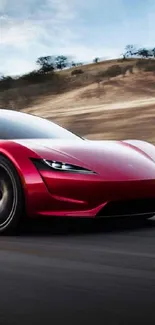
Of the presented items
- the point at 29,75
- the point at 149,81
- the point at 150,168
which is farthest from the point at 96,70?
the point at 150,168

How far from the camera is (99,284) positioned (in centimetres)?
460

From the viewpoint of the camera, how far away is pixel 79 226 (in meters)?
7.37

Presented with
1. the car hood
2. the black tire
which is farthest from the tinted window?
the black tire

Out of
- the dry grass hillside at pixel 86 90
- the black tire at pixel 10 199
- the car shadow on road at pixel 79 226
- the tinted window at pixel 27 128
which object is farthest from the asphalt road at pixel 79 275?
the dry grass hillside at pixel 86 90

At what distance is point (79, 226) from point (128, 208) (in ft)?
2.09

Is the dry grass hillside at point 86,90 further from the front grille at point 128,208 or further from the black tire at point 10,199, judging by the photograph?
the black tire at point 10,199

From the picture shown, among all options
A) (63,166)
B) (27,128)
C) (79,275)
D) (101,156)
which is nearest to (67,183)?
(63,166)

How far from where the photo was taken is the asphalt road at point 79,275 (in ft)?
12.7

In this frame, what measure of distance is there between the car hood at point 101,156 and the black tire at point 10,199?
10.8 inches

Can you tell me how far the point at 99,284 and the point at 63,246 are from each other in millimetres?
1600

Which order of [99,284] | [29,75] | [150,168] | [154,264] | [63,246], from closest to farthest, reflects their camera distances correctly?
1. [99,284]
2. [154,264]
3. [63,246]
4. [150,168]
5. [29,75]

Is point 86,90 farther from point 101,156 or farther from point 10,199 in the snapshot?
point 10,199

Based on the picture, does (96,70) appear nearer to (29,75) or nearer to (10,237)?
(29,75)

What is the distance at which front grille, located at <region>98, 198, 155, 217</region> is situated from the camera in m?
6.83
